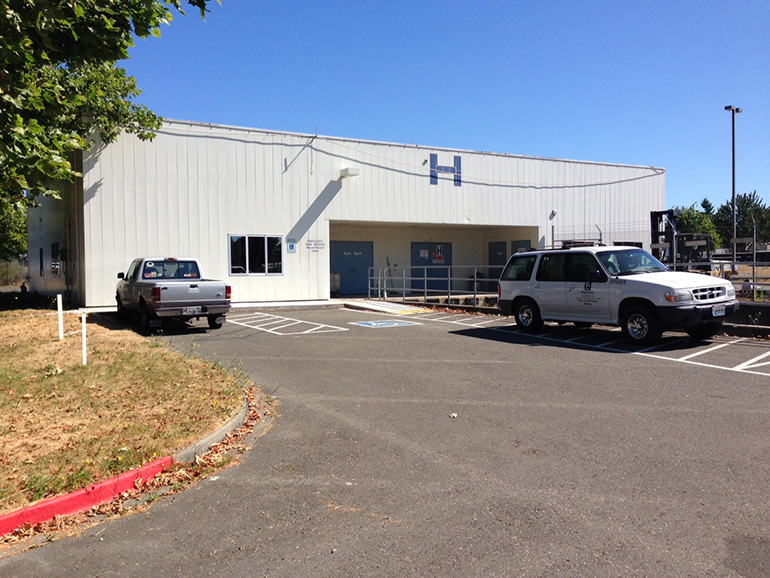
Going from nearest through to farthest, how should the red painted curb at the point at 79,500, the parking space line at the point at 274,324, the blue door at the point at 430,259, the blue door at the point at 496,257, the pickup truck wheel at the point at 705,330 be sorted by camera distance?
the red painted curb at the point at 79,500, the pickup truck wheel at the point at 705,330, the parking space line at the point at 274,324, the blue door at the point at 430,259, the blue door at the point at 496,257

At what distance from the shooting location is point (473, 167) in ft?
89.0

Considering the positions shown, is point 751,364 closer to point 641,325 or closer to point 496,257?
point 641,325

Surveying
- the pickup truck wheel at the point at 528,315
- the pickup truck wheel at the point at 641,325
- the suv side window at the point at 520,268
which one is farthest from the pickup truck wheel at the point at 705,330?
the suv side window at the point at 520,268

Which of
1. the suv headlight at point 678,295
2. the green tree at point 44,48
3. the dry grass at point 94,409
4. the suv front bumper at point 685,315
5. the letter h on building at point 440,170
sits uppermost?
the letter h on building at point 440,170

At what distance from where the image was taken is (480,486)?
189 inches

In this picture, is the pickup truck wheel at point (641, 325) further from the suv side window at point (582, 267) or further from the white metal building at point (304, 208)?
the white metal building at point (304, 208)

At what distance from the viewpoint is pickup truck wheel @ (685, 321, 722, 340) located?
1153cm

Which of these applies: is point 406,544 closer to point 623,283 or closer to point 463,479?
point 463,479

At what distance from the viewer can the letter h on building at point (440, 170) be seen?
85.7 ft

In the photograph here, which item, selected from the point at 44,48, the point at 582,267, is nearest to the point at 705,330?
the point at 582,267

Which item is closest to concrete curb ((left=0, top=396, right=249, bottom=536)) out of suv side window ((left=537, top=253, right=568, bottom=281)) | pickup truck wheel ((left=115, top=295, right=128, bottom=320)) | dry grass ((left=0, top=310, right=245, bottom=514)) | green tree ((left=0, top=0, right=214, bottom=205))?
dry grass ((left=0, top=310, right=245, bottom=514))

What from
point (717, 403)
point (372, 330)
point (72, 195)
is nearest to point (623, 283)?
point (717, 403)

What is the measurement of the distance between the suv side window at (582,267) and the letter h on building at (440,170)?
1405 centimetres

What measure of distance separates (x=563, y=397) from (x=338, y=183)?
58.7 ft
